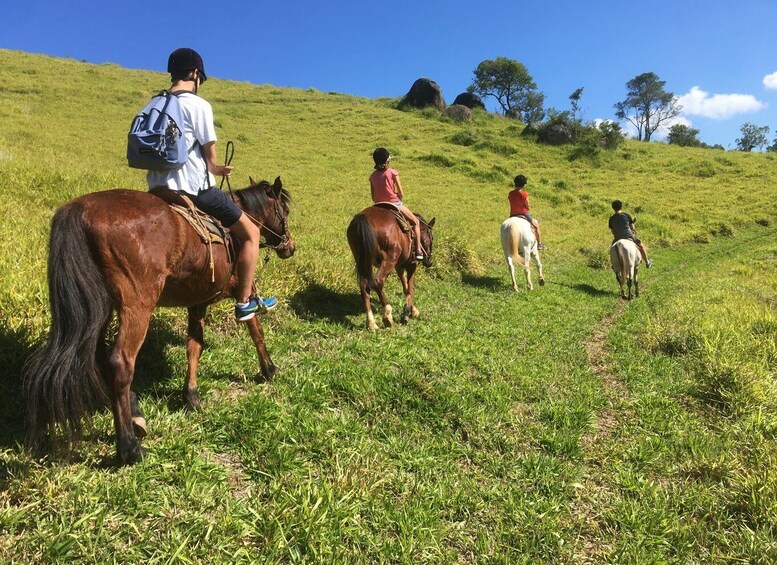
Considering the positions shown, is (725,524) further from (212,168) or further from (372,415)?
(212,168)

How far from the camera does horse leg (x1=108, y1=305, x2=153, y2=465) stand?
8.23 feet

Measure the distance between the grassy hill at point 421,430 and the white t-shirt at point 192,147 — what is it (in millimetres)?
1746

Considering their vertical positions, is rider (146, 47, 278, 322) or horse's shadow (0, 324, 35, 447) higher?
rider (146, 47, 278, 322)

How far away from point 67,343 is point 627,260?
10954 mm

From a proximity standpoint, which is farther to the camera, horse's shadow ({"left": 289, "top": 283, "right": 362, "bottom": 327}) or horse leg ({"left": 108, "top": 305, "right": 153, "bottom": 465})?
horse's shadow ({"left": 289, "top": 283, "right": 362, "bottom": 327})

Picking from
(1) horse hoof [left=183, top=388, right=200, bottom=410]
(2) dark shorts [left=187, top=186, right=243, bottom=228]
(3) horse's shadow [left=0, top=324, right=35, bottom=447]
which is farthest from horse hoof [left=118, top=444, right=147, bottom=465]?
(2) dark shorts [left=187, top=186, right=243, bottom=228]

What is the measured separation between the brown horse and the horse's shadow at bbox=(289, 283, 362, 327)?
3.12m

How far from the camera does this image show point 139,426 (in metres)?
2.72

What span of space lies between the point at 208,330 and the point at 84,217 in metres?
2.74

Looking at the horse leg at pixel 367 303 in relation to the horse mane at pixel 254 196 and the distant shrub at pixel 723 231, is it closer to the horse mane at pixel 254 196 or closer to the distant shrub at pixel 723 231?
the horse mane at pixel 254 196

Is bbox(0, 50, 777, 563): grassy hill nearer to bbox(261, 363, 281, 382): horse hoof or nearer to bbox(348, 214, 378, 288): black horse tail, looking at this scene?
bbox(261, 363, 281, 382): horse hoof

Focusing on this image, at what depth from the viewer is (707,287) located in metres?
9.76

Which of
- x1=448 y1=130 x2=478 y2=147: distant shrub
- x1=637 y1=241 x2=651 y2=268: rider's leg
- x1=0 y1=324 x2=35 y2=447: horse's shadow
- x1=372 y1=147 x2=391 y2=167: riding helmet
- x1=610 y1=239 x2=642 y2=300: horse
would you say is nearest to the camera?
x1=0 y1=324 x2=35 y2=447: horse's shadow

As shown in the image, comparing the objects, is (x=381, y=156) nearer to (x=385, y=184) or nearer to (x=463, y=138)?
(x=385, y=184)
